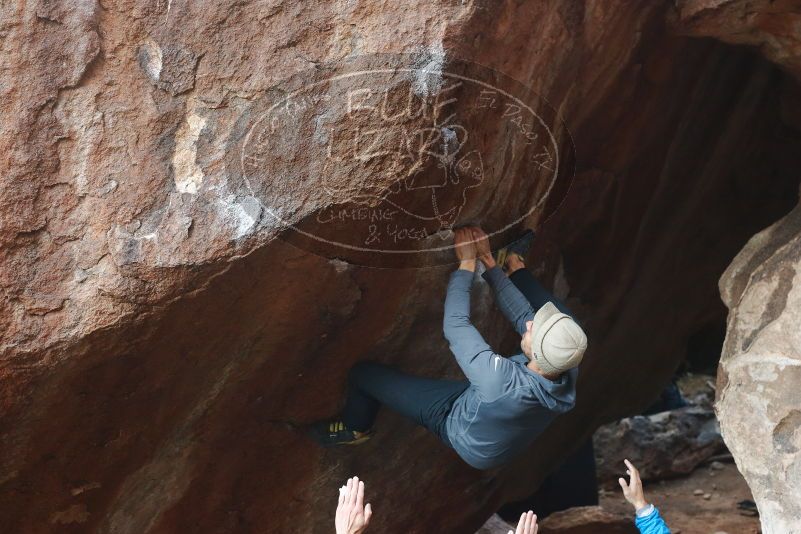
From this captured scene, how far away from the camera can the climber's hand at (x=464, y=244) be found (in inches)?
109

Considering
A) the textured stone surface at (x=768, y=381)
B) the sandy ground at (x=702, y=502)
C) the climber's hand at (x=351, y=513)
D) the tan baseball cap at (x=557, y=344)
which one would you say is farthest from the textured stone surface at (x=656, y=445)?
the climber's hand at (x=351, y=513)

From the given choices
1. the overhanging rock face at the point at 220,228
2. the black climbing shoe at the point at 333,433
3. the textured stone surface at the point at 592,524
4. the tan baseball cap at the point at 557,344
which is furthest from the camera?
the textured stone surface at the point at 592,524

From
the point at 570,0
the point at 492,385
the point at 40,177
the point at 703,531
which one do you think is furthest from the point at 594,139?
the point at 703,531

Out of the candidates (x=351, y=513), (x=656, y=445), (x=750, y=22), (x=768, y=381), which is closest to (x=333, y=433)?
(x=351, y=513)

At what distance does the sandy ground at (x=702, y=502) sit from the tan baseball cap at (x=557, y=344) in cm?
305

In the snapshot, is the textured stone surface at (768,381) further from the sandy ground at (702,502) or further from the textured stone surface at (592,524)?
the sandy ground at (702,502)

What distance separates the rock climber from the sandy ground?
2.84 m

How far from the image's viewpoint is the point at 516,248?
3.06 metres

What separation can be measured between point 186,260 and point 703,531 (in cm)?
403

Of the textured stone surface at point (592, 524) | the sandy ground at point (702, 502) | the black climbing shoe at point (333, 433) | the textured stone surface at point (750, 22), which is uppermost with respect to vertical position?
the textured stone surface at point (750, 22)

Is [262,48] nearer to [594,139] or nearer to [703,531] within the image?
[594,139]

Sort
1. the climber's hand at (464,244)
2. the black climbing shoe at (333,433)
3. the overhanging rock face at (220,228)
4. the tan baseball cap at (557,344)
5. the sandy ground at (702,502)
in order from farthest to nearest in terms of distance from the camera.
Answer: the sandy ground at (702,502), the black climbing shoe at (333,433), the climber's hand at (464,244), the tan baseball cap at (557,344), the overhanging rock face at (220,228)

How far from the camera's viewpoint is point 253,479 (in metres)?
3.18

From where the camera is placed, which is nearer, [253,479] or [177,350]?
[177,350]
